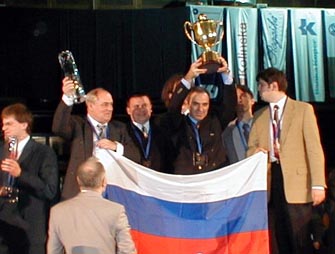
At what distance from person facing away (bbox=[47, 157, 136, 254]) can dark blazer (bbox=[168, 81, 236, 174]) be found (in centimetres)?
153

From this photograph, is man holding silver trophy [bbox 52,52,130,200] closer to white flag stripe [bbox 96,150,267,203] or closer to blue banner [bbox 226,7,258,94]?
white flag stripe [bbox 96,150,267,203]

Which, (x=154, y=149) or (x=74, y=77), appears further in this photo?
(x=154, y=149)

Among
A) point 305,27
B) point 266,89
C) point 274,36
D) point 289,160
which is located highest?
point 305,27

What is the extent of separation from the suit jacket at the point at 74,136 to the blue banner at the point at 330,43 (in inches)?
247

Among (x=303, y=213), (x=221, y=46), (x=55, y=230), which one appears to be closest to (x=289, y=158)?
(x=303, y=213)

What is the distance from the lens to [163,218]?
5.10 m

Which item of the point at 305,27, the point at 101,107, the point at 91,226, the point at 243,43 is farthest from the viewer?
the point at 305,27

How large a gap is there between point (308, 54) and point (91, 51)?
2906 mm

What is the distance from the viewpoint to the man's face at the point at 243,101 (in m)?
6.02

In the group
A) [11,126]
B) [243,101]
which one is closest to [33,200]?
[11,126]

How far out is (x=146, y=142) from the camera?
18.2ft

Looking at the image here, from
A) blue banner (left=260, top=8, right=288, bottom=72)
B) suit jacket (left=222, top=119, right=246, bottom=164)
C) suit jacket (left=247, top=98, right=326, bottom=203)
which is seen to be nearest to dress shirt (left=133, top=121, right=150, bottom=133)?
suit jacket (left=222, top=119, right=246, bottom=164)

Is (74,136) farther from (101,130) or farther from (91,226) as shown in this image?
(91,226)

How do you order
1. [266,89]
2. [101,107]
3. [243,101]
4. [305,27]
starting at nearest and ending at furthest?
[101,107] < [266,89] < [243,101] < [305,27]
